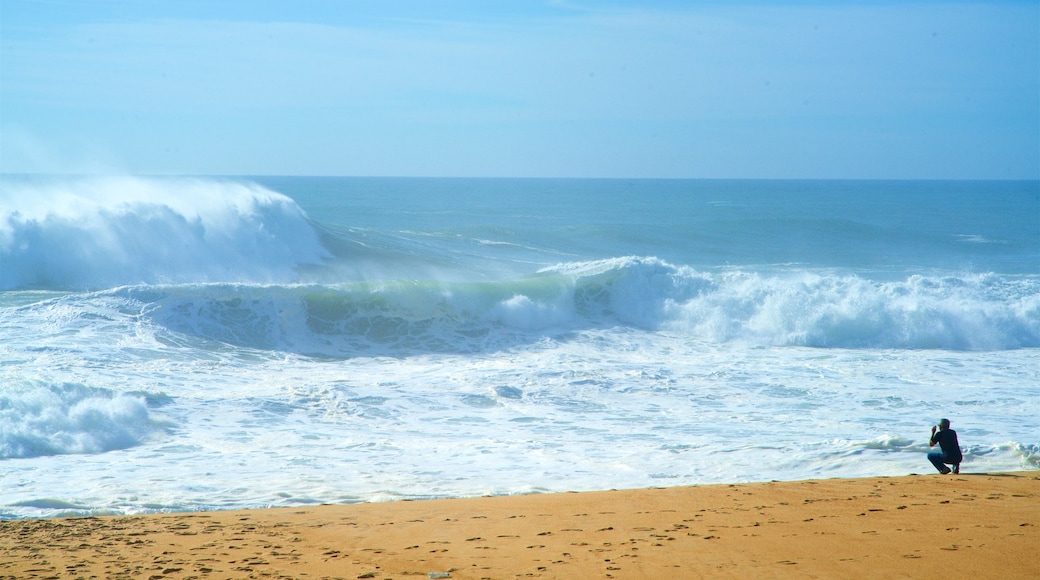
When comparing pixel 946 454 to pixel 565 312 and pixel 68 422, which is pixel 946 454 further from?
pixel 565 312

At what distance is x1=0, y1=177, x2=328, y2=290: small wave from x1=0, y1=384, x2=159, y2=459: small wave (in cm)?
928

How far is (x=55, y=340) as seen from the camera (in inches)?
482

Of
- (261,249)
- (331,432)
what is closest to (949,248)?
(261,249)

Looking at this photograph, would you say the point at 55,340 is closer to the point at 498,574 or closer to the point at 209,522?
the point at 209,522

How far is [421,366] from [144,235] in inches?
397

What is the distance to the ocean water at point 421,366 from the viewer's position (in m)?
8.08

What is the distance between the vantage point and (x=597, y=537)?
5406 mm

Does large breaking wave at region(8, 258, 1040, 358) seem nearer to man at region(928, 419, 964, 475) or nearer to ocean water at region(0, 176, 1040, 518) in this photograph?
ocean water at region(0, 176, 1040, 518)

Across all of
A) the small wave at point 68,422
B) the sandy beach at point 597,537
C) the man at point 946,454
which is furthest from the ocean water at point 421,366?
the sandy beach at point 597,537

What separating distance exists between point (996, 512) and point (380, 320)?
38.0ft

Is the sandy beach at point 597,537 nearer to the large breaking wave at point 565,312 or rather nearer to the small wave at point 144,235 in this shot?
the large breaking wave at point 565,312

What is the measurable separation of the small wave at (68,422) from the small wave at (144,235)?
928cm

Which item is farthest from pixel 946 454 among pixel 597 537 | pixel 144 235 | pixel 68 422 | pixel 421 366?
pixel 144 235

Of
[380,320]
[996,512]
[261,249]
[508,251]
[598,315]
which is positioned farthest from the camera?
[508,251]
